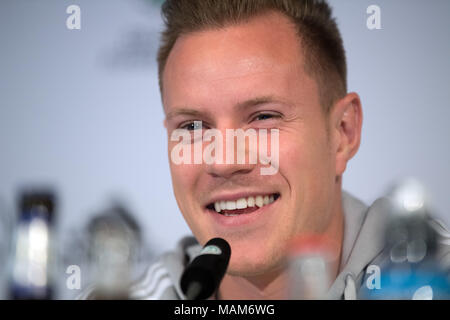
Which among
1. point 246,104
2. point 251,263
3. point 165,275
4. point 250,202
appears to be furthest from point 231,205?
point 165,275

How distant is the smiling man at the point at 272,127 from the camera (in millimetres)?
1287

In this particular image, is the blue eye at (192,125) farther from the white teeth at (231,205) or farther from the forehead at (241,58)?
the white teeth at (231,205)

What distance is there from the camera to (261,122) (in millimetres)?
1308

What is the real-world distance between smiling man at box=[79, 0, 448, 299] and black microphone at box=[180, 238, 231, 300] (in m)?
0.44

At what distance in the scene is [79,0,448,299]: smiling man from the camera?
50.7 inches

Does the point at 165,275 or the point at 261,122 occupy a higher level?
the point at 261,122

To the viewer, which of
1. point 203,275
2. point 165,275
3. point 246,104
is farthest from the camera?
point 165,275

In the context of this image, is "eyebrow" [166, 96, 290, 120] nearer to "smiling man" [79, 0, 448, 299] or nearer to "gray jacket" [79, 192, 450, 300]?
"smiling man" [79, 0, 448, 299]

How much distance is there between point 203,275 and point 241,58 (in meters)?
0.65

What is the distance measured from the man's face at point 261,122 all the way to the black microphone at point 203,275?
17.2 inches

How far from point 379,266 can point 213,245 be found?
561 mm

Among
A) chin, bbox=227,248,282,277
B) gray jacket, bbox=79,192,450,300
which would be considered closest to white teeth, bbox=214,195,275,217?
chin, bbox=227,248,282,277

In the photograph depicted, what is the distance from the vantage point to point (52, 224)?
1396 mm

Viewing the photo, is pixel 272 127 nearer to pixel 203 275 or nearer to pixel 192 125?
pixel 192 125
